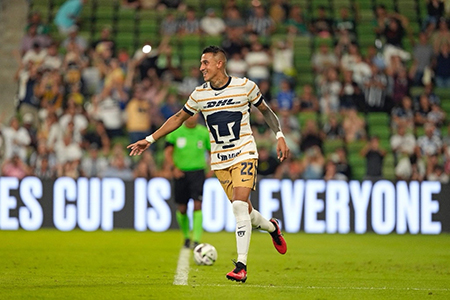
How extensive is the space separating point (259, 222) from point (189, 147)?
3.39 meters

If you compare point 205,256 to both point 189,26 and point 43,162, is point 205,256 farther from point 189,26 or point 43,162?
point 189,26

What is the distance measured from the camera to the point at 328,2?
851 inches

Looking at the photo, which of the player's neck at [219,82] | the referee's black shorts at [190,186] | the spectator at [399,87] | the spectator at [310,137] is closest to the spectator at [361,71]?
the spectator at [399,87]

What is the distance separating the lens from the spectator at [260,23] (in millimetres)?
20125

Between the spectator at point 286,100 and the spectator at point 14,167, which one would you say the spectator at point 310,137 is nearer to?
the spectator at point 286,100

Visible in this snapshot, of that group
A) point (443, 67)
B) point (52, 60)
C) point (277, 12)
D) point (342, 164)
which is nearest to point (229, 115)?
point (342, 164)

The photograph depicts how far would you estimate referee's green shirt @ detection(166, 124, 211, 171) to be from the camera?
11594 mm

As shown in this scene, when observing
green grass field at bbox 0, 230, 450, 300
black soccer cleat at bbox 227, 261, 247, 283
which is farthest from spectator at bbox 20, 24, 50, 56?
black soccer cleat at bbox 227, 261, 247, 283

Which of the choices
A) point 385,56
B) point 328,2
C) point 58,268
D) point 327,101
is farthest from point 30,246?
point 328,2

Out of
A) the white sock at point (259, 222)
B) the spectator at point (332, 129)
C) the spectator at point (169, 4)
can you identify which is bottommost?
the white sock at point (259, 222)

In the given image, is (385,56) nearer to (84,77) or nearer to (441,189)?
(441,189)

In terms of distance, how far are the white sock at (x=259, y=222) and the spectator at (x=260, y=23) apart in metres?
11.9

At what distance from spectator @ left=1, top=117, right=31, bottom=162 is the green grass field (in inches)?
101

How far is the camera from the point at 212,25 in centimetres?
2008
